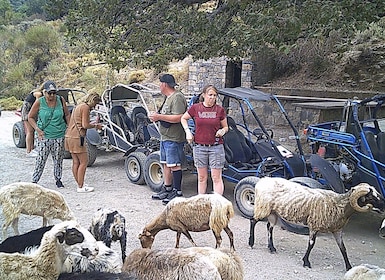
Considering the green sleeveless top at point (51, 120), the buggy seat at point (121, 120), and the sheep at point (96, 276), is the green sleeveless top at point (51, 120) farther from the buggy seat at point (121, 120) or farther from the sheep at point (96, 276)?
the sheep at point (96, 276)

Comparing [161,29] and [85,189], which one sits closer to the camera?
[85,189]

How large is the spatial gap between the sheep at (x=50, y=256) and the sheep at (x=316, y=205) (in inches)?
106

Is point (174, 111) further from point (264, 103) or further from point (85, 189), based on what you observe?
point (264, 103)

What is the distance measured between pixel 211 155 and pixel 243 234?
1.17 meters

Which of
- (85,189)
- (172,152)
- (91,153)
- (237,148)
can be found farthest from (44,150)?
(237,148)

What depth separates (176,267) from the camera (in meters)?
3.78

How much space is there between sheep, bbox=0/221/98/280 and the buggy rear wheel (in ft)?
12.0

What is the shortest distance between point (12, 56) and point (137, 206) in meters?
20.1

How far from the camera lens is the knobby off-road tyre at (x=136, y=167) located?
29.1ft

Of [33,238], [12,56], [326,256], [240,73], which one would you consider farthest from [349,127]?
[12,56]

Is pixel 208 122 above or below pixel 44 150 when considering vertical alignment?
above

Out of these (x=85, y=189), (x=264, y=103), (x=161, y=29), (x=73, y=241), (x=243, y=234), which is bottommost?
(x=243, y=234)

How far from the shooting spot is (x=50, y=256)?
352 centimetres

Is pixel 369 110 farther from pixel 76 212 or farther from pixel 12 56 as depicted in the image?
pixel 12 56
